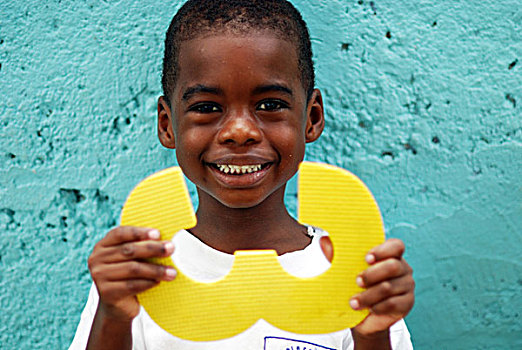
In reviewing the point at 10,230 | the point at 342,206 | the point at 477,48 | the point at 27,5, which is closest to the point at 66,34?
the point at 27,5

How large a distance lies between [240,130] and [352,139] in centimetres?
52

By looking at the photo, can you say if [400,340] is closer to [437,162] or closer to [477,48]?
[437,162]

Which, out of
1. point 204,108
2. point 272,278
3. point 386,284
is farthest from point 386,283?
point 204,108

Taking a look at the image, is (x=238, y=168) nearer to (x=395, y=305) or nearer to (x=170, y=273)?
(x=170, y=273)

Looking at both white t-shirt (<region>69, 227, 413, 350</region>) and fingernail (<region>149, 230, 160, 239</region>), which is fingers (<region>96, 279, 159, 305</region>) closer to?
fingernail (<region>149, 230, 160, 239</region>)

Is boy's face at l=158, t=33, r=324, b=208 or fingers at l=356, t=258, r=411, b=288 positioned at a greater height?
boy's face at l=158, t=33, r=324, b=208

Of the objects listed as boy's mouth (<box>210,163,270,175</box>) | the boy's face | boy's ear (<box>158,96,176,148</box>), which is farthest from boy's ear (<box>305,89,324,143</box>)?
boy's ear (<box>158,96,176,148</box>)

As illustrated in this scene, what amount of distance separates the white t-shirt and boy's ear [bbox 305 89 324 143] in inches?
10.5

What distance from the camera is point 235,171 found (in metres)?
1.17

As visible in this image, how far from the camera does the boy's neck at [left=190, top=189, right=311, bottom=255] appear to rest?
135 cm

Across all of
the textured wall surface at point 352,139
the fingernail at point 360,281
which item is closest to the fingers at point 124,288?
the fingernail at point 360,281

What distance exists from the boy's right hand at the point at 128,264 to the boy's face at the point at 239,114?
249 millimetres

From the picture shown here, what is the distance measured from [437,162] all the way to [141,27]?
865 mm

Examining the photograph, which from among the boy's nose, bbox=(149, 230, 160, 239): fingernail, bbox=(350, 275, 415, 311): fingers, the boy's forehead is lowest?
bbox=(350, 275, 415, 311): fingers
